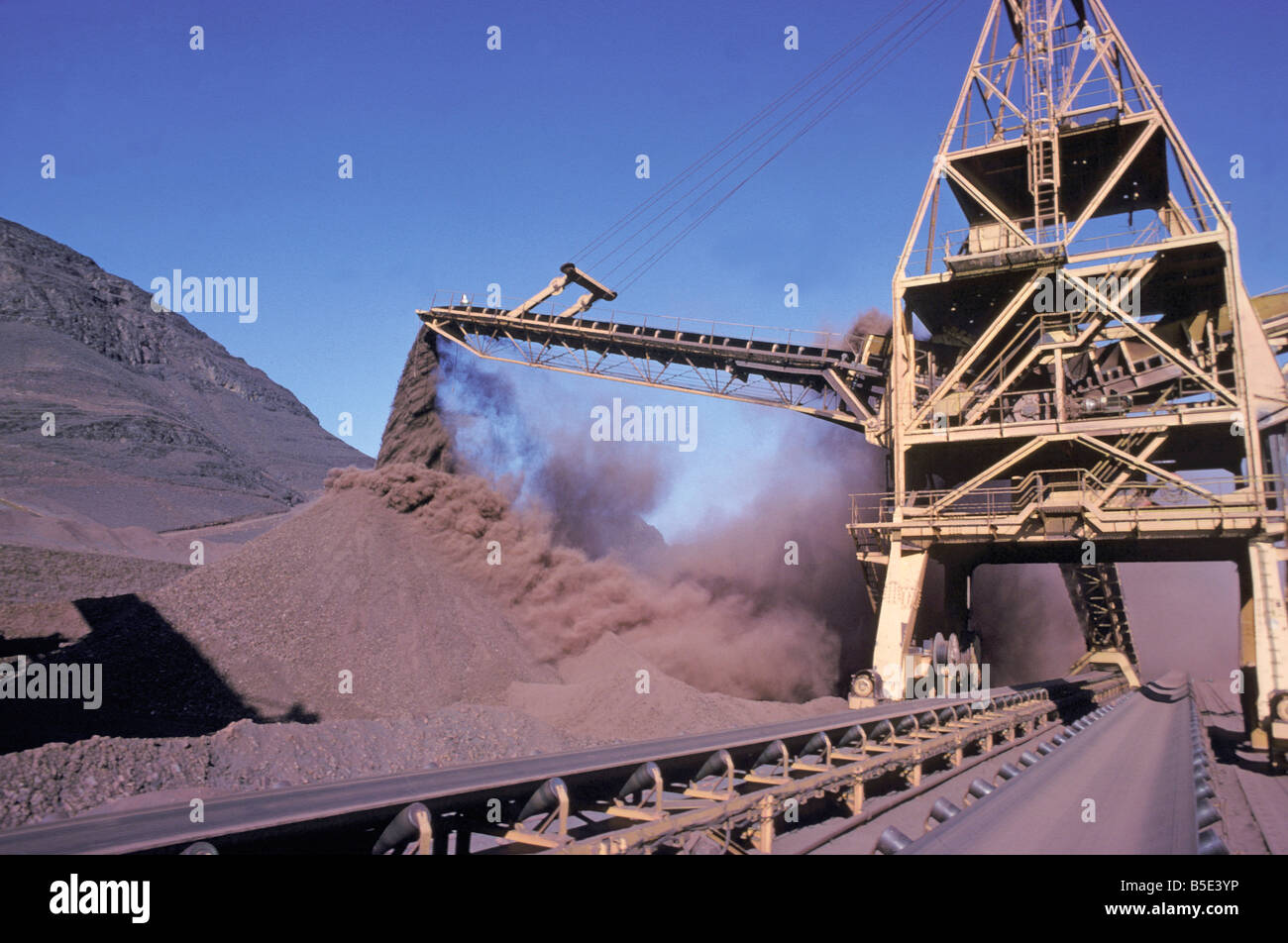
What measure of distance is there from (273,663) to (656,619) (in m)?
12.0

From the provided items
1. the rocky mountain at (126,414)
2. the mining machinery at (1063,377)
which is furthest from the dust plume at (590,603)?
the rocky mountain at (126,414)

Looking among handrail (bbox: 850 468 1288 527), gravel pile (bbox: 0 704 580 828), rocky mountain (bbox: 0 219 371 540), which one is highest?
rocky mountain (bbox: 0 219 371 540)

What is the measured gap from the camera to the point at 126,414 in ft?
294

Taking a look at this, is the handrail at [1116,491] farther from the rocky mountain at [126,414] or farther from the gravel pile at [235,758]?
the rocky mountain at [126,414]

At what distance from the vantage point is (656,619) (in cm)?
2623

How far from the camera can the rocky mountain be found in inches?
2813

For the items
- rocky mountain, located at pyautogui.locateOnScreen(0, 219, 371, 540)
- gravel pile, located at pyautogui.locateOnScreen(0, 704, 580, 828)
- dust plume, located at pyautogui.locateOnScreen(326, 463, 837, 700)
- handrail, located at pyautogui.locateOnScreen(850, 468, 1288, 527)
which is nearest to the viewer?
gravel pile, located at pyautogui.locateOnScreen(0, 704, 580, 828)

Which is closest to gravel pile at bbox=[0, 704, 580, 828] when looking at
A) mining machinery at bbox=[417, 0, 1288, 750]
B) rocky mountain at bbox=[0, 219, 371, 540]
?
mining machinery at bbox=[417, 0, 1288, 750]

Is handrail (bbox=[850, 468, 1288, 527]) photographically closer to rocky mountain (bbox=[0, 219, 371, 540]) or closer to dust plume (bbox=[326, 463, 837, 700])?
dust plume (bbox=[326, 463, 837, 700])

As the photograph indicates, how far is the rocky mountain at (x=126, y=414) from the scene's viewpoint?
71438 mm

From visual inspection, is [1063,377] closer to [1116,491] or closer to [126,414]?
[1116,491]

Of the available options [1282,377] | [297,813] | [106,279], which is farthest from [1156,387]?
Result: [106,279]

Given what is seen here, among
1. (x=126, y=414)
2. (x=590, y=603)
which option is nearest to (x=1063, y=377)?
(x=590, y=603)

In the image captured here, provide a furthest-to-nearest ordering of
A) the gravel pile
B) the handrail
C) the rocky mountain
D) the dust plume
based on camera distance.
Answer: the rocky mountain < the dust plume < the handrail < the gravel pile
